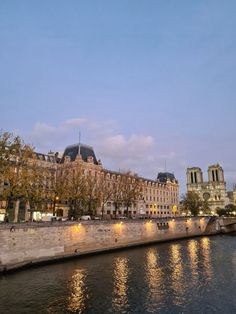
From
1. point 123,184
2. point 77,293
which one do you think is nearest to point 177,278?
point 77,293

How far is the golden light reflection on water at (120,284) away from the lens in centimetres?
2614

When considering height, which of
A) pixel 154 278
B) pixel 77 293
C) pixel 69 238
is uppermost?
pixel 69 238

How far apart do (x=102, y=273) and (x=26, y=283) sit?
9.80 m

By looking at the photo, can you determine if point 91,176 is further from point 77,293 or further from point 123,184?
point 77,293

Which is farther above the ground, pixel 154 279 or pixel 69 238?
pixel 69 238

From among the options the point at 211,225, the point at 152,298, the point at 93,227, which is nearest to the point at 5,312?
the point at 152,298

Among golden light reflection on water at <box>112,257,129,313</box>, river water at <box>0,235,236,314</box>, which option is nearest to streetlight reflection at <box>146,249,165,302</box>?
river water at <box>0,235,236,314</box>

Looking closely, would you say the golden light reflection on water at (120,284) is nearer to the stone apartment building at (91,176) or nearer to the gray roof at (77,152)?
the stone apartment building at (91,176)

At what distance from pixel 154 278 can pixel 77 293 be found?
10.5 meters

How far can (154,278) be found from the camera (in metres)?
A: 35.2

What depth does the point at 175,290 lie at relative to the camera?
3012cm

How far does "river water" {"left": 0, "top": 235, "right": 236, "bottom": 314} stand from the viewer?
25.5 metres

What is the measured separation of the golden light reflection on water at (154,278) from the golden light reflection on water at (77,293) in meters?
6.74

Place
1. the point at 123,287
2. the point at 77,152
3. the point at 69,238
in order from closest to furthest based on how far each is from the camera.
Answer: the point at 123,287 → the point at 69,238 → the point at 77,152
